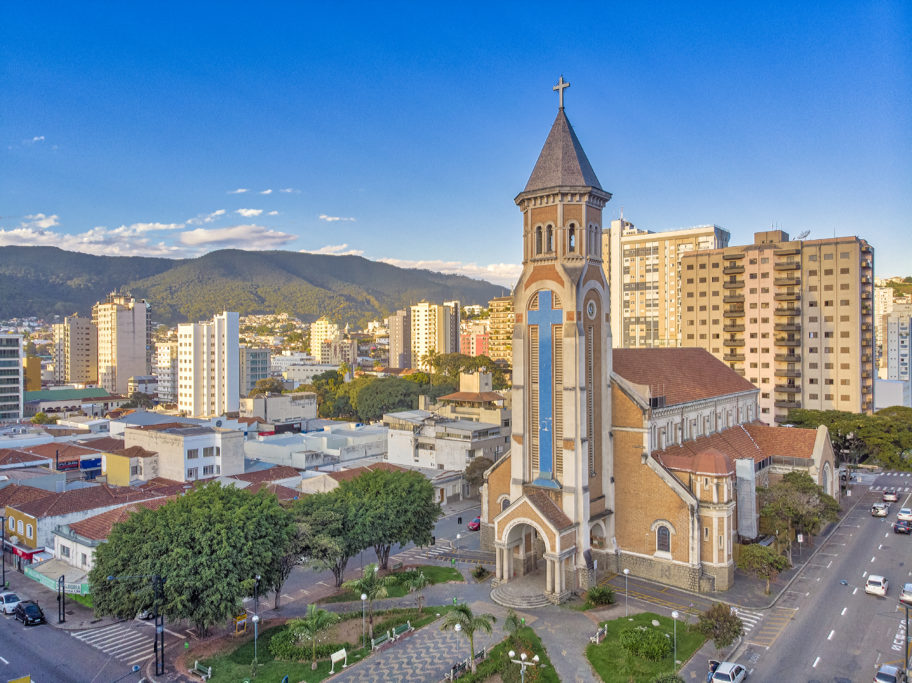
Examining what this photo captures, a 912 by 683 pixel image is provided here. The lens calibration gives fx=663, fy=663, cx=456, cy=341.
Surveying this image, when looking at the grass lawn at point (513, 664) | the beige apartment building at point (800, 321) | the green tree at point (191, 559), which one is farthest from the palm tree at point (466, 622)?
the beige apartment building at point (800, 321)

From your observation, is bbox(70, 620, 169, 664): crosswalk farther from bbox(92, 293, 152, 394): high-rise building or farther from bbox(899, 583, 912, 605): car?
bbox(92, 293, 152, 394): high-rise building

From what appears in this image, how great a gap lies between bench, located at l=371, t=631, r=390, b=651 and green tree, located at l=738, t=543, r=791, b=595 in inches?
817

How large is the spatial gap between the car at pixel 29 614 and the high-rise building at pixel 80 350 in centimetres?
15687

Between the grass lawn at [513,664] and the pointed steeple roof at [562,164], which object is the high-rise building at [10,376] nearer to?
the pointed steeple roof at [562,164]

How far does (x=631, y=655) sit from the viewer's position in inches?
1139

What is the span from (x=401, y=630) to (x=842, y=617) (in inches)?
877

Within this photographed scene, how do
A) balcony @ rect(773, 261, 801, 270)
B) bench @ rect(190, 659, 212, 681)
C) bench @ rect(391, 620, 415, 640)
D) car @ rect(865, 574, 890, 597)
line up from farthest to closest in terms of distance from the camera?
balcony @ rect(773, 261, 801, 270)
car @ rect(865, 574, 890, 597)
bench @ rect(391, 620, 415, 640)
bench @ rect(190, 659, 212, 681)

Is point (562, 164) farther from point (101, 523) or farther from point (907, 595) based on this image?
point (101, 523)

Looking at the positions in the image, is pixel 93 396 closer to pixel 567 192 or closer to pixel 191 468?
pixel 191 468

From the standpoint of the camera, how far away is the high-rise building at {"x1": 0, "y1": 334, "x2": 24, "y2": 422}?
109500 millimetres

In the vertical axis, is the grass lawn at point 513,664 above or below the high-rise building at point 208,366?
Answer: below

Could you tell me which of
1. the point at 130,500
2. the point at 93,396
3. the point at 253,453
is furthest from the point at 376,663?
the point at 93,396

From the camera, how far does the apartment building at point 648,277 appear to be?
392 ft

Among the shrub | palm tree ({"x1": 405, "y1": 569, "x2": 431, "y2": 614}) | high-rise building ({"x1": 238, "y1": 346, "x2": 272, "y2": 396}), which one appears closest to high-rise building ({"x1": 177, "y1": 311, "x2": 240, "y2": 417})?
high-rise building ({"x1": 238, "y1": 346, "x2": 272, "y2": 396})
